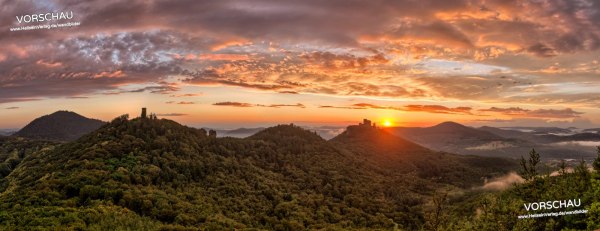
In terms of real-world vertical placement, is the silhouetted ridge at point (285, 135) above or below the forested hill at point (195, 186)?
above

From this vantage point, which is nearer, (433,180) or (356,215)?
(356,215)

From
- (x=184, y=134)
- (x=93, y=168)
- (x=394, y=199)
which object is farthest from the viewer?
(x=394, y=199)

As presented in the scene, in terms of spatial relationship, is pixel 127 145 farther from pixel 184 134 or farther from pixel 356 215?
pixel 356 215

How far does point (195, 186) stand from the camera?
3871 inches

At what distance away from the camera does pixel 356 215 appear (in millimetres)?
115250

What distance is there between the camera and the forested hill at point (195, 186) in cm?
6039

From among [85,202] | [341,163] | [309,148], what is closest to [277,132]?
[309,148]

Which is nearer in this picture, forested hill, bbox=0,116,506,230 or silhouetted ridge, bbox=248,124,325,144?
forested hill, bbox=0,116,506,230

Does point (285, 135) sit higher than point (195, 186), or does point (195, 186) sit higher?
point (285, 135)

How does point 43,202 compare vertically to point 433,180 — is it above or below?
above

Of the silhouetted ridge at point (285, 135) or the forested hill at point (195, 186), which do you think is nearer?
the forested hill at point (195, 186)

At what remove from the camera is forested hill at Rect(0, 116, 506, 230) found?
60.4 meters

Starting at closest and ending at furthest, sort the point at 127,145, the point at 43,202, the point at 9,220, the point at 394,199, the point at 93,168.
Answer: the point at 9,220, the point at 43,202, the point at 93,168, the point at 127,145, the point at 394,199

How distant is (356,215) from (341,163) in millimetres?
61509
